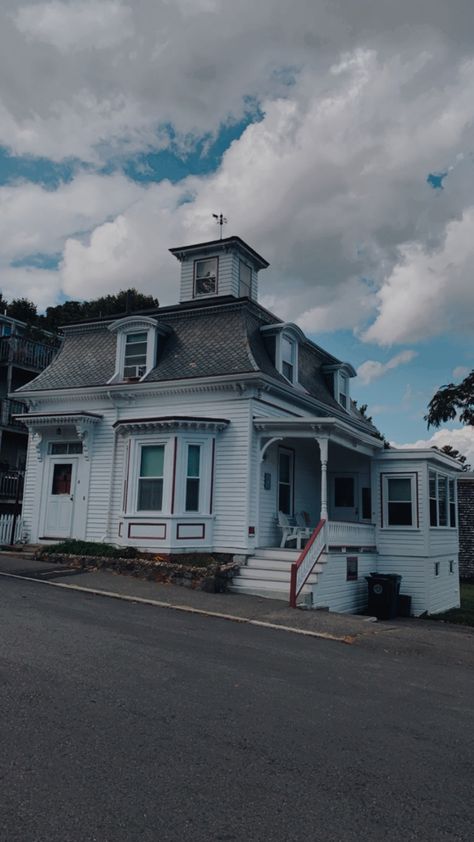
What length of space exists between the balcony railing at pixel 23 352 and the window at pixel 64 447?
13912mm

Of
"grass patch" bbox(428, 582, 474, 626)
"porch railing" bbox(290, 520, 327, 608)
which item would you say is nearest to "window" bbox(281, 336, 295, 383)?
"porch railing" bbox(290, 520, 327, 608)

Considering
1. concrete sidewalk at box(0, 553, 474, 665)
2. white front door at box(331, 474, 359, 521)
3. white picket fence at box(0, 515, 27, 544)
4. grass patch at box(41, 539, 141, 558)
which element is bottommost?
concrete sidewalk at box(0, 553, 474, 665)

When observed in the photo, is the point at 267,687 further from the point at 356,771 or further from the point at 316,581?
the point at 316,581

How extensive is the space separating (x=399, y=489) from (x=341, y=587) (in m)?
4.00

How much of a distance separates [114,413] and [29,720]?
13348mm

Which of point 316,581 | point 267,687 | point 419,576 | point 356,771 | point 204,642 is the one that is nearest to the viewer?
point 356,771

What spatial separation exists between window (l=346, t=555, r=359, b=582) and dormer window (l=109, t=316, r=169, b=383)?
24.1 feet

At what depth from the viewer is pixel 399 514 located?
18141 mm

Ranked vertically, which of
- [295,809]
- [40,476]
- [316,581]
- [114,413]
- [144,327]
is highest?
[144,327]

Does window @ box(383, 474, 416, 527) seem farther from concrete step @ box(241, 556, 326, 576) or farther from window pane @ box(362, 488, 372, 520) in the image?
concrete step @ box(241, 556, 326, 576)

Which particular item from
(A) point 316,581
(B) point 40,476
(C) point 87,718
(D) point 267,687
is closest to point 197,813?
(C) point 87,718

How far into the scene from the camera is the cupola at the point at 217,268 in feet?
68.1

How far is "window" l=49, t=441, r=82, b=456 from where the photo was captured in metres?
18.6

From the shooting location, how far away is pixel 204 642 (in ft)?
29.2
